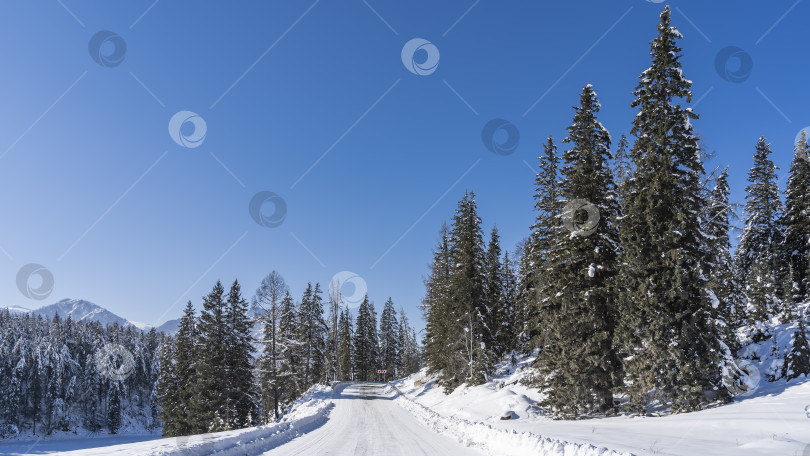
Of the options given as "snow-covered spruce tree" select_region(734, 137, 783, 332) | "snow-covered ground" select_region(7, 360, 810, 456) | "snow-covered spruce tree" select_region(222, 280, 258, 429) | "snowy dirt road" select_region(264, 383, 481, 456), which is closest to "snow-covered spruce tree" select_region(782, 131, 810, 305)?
"snow-covered spruce tree" select_region(734, 137, 783, 332)

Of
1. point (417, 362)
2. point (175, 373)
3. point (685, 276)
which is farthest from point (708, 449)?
point (417, 362)

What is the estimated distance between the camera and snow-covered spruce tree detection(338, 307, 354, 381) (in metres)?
70.1

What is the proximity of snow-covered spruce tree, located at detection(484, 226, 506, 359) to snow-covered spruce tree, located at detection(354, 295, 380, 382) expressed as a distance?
126 feet

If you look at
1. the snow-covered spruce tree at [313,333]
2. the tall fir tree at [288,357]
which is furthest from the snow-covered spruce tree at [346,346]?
the tall fir tree at [288,357]

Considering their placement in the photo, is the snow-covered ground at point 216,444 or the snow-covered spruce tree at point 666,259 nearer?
the snow-covered ground at point 216,444

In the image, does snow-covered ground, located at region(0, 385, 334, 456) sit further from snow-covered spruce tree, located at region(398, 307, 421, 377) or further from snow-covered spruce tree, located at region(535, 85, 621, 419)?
snow-covered spruce tree, located at region(398, 307, 421, 377)

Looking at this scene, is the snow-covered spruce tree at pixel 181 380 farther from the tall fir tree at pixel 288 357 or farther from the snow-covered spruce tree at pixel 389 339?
the snow-covered spruce tree at pixel 389 339

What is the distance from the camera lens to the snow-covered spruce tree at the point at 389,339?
268ft

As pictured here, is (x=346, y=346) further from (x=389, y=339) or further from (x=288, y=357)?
(x=288, y=357)

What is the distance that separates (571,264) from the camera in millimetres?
19438

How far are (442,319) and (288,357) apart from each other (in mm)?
16342

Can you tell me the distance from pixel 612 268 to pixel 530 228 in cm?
720

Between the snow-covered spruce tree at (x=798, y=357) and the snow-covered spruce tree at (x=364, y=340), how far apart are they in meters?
64.4

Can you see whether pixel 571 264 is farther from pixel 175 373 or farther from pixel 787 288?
pixel 175 373
